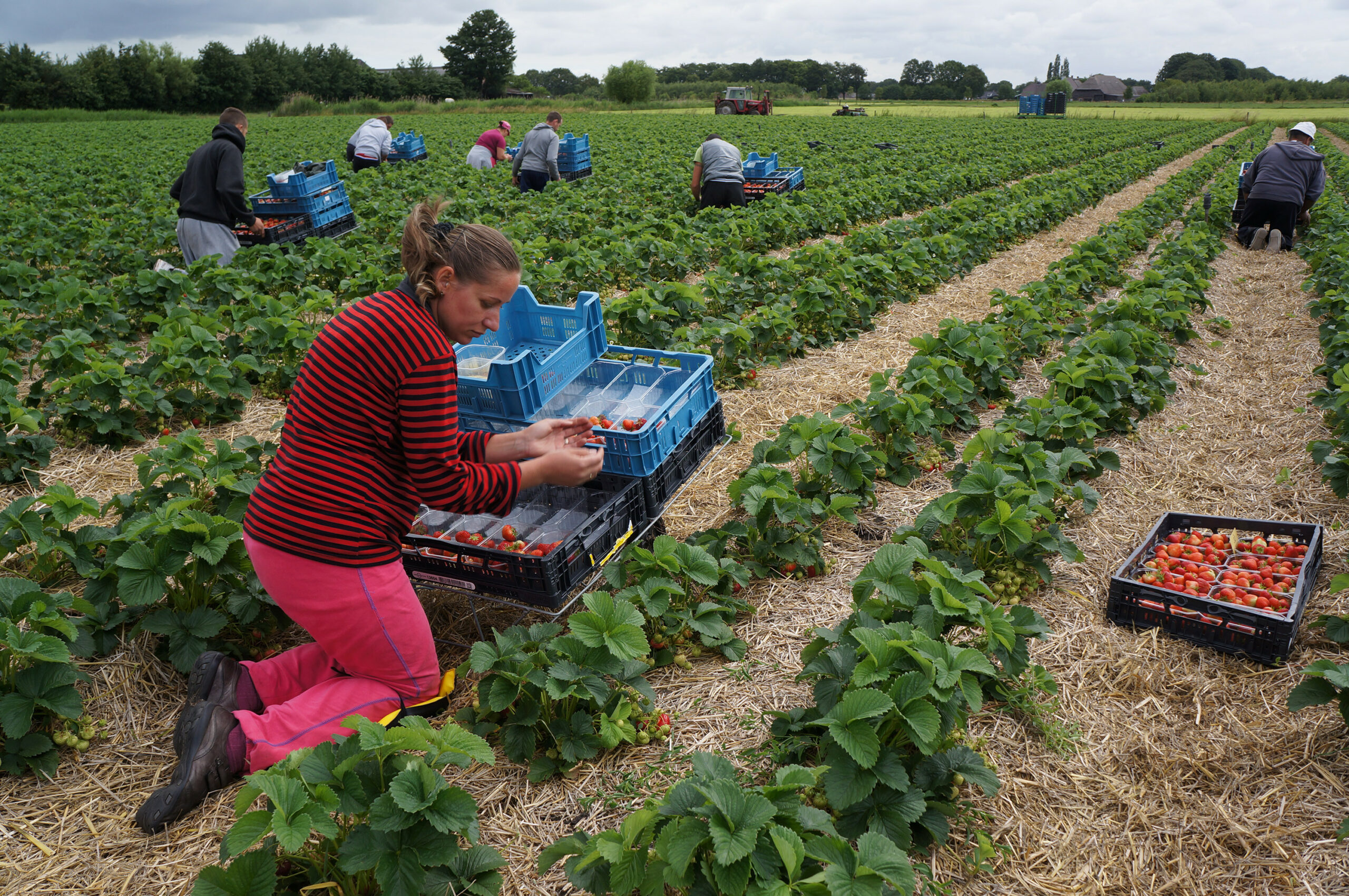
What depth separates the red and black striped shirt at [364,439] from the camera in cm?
268

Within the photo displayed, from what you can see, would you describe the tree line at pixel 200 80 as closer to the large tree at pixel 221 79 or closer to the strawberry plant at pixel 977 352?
the large tree at pixel 221 79

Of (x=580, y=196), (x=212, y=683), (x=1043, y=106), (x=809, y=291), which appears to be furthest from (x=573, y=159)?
(x=1043, y=106)

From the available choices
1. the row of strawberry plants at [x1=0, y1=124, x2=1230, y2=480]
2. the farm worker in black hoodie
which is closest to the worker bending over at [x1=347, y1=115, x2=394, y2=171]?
the farm worker in black hoodie

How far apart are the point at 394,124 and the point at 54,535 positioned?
42.3 meters

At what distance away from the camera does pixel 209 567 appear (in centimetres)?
340

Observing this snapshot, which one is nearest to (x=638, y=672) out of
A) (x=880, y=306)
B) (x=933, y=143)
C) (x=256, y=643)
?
(x=256, y=643)

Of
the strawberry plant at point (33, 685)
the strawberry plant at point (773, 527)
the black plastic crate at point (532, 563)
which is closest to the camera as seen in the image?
the strawberry plant at point (33, 685)

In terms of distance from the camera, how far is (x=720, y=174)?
492 inches

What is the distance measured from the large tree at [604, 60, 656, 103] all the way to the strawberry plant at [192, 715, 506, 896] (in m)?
74.0

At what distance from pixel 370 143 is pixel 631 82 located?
189 feet

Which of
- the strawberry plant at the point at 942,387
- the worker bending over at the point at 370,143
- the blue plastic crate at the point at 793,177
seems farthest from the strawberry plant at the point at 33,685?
the worker bending over at the point at 370,143

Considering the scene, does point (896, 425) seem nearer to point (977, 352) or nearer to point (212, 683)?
point (977, 352)

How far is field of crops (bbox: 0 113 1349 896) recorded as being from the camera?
2.30 meters

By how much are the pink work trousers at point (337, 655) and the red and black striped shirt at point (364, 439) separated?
0.28 ft
